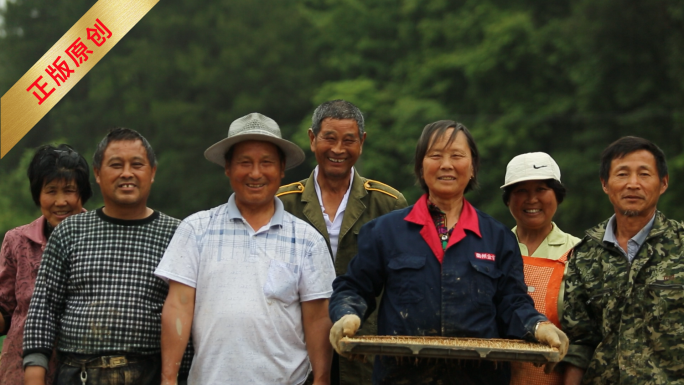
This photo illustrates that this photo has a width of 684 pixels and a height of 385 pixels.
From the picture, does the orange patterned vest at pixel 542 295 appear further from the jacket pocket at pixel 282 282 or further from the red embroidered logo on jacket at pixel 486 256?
the jacket pocket at pixel 282 282

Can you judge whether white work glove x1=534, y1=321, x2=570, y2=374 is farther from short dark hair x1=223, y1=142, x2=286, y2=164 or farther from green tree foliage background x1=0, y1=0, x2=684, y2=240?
green tree foliage background x1=0, y1=0, x2=684, y2=240

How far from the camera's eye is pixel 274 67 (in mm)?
31859

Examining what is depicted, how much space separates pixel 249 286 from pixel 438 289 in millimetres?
859

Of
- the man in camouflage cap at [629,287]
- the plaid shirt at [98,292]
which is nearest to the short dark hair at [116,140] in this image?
the plaid shirt at [98,292]

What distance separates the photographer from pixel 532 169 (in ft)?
15.4

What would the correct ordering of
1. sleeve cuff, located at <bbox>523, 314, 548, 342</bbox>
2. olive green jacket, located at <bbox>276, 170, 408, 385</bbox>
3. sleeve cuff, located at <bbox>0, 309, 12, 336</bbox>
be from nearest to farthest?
sleeve cuff, located at <bbox>523, 314, 548, 342</bbox>
sleeve cuff, located at <bbox>0, 309, 12, 336</bbox>
olive green jacket, located at <bbox>276, 170, 408, 385</bbox>

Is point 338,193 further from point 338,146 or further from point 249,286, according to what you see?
point 249,286

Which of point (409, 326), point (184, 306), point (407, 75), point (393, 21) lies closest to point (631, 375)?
point (409, 326)

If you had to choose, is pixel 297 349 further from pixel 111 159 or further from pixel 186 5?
pixel 186 5

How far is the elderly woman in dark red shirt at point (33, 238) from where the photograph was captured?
4496 mm

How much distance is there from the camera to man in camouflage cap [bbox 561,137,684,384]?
3.85m

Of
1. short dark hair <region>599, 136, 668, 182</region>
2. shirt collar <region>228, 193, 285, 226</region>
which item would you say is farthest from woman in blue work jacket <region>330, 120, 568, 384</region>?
short dark hair <region>599, 136, 668, 182</region>

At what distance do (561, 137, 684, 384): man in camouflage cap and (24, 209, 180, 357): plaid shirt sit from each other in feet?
6.74

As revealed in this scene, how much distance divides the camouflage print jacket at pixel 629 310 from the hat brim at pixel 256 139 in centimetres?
152
